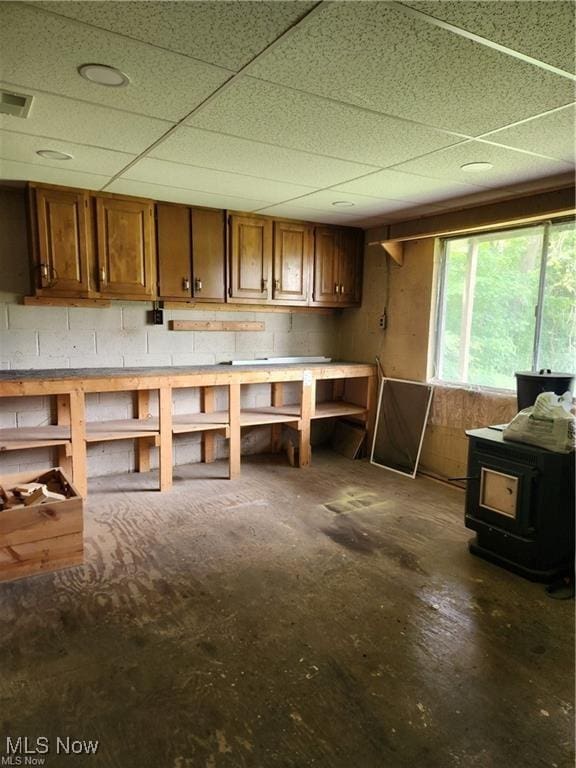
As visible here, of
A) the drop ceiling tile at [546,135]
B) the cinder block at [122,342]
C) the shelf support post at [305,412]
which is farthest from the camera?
the shelf support post at [305,412]

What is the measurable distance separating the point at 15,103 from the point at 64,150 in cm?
62

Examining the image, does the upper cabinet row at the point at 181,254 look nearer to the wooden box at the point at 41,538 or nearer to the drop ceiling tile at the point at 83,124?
the drop ceiling tile at the point at 83,124

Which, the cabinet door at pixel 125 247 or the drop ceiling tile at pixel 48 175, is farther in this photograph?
the cabinet door at pixel 125 247

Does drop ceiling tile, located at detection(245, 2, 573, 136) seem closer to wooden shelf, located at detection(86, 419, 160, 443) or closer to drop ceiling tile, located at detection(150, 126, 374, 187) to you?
drop ceiling tile, located at detection(150, 126, 374, 187)

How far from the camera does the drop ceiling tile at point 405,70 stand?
148 centimetres

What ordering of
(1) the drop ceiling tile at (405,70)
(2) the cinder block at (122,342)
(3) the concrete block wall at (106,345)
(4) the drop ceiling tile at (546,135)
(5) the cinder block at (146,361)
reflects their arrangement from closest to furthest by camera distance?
(1) the drop ceiling tile at (405,70) → (4) the drop ceiling tile at (546,135) → (3) the concrete block wall at (106,345) → (2) the cinder block at (122,342) → (5) the cinder block at (146,361)

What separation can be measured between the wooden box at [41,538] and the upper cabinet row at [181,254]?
1.76 metres

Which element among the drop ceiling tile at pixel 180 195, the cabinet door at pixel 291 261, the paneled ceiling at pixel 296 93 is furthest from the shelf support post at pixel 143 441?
the paneled ceiling at pixel 296 93

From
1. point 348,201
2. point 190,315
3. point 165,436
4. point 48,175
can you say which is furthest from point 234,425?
point 48,175

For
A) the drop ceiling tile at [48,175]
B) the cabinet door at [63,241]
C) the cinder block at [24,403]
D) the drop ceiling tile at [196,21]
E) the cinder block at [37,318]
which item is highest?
the drop ceiling tile at [48,175]

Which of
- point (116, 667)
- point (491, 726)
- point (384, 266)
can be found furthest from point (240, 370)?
point (491, 726)

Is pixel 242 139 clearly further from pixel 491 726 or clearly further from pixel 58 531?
pixel 491 726

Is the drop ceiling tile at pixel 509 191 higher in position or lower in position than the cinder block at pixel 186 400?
higher

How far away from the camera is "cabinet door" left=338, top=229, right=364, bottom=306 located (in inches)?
192
